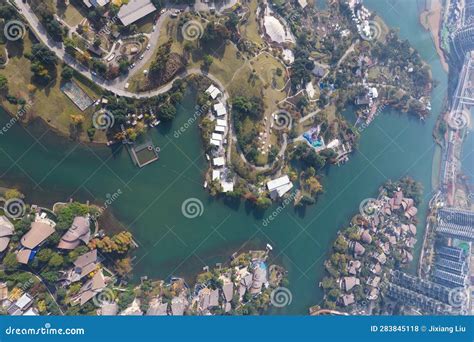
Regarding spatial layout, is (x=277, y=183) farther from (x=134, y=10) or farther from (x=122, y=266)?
(x=134, y=10)

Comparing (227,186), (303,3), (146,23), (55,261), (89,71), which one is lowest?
(55,261)

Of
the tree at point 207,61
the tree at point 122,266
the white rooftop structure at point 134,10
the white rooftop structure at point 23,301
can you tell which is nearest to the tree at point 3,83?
the white rooftop structure at point 134,10

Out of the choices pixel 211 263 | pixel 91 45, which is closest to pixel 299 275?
pixel 211 263

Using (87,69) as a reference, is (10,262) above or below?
below

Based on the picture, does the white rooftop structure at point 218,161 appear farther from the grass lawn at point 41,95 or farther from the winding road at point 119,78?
the grass lawn at point 41,95

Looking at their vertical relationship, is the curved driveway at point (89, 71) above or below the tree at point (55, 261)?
above

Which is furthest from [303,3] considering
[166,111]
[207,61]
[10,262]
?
[10,262]

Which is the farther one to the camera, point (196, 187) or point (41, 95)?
point (196, 187)
